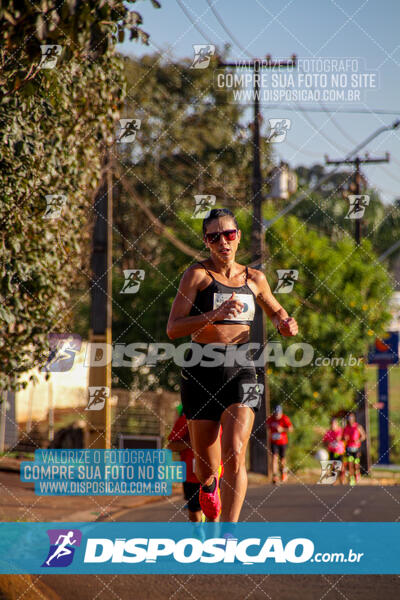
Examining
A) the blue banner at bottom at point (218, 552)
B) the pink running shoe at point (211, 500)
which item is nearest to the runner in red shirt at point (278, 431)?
the blue banner at bottom at point (218, 552)

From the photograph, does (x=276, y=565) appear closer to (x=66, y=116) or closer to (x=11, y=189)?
(x=11, y=189)

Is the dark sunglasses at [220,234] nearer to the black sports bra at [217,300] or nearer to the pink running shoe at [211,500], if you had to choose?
the black sports bra at [217,300]

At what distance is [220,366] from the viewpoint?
4980 millimetres

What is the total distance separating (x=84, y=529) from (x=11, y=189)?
3.59 meters

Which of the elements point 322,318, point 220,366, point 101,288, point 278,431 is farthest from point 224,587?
point 322,318

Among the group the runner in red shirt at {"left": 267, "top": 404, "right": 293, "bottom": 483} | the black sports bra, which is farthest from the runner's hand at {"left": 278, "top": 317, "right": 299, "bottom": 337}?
the runner in red shirt at {"left": 267, "top": 404, "right": 293, "bottom": 483}

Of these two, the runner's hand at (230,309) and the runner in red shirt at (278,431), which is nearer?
the runner's hand at (230,309)

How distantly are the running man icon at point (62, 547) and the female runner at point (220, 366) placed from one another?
5.55 feet

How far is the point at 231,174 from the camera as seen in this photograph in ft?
101

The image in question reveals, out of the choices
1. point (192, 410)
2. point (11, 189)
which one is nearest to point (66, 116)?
point (11, 189)

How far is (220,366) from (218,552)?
119cm

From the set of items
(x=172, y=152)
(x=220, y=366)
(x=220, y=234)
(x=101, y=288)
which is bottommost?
(x=220, y=366)

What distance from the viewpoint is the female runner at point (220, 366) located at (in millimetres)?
4867

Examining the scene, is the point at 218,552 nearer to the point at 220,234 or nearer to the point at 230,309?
the point at 230,309
